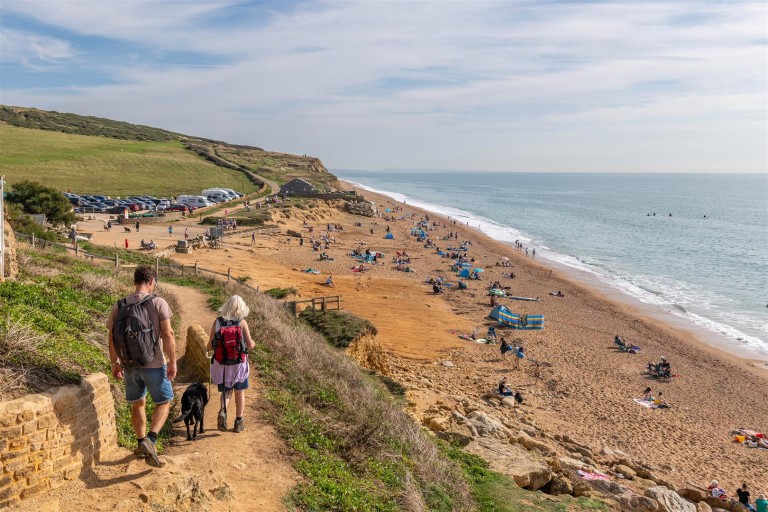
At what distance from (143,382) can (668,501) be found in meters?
9.78

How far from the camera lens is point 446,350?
2270 centimetres

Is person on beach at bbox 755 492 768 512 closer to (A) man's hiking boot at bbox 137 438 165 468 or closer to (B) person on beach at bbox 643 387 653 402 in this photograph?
(B) person on beach at bbox 643 387 653 402

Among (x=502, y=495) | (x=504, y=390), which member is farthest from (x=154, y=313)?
(x=504, y=390)

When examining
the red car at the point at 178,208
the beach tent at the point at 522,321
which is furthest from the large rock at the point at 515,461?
the red car at the point at 178,208

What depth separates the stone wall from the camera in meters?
4.51

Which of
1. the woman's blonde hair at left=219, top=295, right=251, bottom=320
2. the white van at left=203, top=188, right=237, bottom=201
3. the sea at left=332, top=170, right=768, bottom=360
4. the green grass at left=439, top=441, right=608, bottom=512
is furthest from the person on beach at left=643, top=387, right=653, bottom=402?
the white van at left=203, top=188, right=237, bottom=201

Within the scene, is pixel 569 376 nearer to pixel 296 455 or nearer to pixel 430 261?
pixel 296 455

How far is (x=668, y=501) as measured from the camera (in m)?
10.6

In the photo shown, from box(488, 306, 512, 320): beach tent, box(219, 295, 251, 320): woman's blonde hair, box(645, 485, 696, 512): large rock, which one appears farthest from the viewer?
box(488, 306, 512, 320): beach tent

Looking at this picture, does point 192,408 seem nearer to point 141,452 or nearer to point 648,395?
point 141,452

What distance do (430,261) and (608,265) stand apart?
15826mm

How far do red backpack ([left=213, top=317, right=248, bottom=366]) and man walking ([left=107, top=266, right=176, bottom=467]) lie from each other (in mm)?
1181

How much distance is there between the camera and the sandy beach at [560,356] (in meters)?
16.3

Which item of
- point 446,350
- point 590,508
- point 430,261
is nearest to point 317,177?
point 430,261
